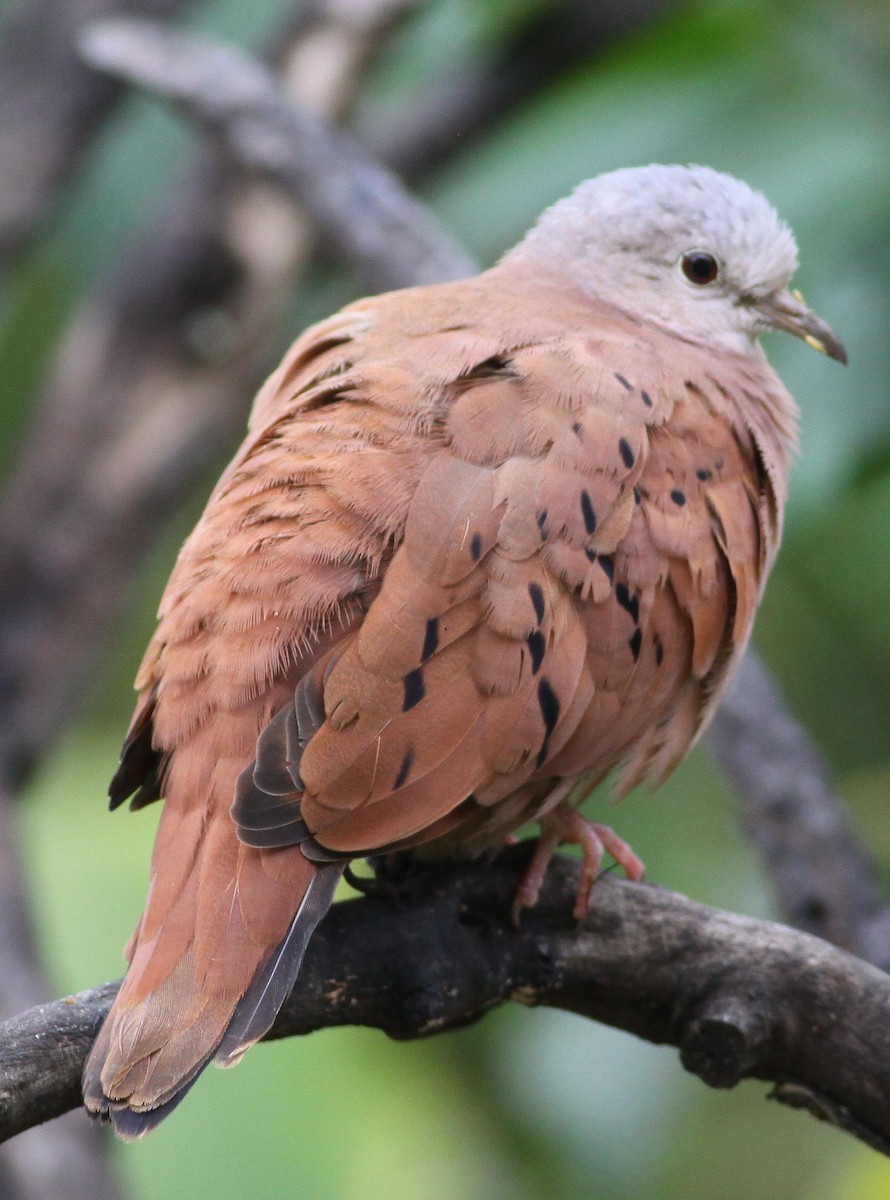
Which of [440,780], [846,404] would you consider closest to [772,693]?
[846,404]

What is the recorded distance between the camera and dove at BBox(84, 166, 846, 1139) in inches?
74.4

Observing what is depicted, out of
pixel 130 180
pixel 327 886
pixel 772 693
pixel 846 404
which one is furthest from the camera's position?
pixel 130 180

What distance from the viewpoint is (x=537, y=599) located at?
6.86 feet

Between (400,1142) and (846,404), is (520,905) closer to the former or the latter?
(846,404)

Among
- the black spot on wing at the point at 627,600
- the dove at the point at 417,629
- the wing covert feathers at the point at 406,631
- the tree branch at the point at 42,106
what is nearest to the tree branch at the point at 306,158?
the tree branch at the point at 42,106

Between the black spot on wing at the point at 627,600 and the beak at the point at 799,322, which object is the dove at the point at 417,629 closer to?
Result: the black spot on wing at the point at 627,600

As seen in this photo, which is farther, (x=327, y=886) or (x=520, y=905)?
(x=520, y=905)

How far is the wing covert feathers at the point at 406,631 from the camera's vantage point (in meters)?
1.88

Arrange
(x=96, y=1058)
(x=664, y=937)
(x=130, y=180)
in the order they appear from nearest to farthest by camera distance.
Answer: (x=96, y=1058) → (x=664, y=937) → (x=130, y=180)

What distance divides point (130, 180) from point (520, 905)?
12.5 feet

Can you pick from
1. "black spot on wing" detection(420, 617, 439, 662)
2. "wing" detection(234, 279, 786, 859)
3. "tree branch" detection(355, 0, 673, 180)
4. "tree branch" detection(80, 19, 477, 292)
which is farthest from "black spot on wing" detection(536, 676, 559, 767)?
"tree branch" detection(355, 0, 673, 180)

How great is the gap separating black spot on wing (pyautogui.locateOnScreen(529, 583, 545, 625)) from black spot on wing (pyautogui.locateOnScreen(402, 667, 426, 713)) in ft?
0.62

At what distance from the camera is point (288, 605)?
204 cm

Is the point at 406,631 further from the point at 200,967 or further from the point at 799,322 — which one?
the point at 799,322
